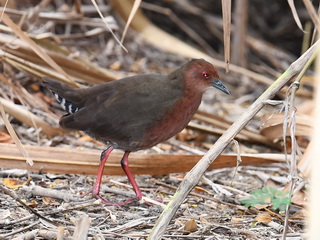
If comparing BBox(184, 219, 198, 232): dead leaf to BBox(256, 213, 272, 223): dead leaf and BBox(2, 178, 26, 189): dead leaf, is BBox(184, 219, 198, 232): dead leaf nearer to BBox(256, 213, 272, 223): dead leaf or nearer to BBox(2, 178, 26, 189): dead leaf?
BBox(256, 213, 272, 223): dead leaf

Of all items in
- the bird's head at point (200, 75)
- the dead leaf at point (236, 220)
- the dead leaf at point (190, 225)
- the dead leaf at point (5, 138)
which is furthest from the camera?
the dead leaf at point (5, 138)

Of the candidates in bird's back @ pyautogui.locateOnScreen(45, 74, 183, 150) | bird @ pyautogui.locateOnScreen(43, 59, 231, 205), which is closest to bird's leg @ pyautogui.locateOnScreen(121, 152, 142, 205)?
bird @ pyautogui.locateOnScreen(43, 59, 231, 205)

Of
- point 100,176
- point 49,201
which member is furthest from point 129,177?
point 49,201

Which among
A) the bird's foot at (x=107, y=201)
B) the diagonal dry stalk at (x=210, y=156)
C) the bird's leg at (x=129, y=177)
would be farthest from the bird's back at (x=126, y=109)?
the diagonal dry stalk at (x=210, y=156)

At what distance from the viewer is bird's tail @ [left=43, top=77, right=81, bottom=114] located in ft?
13.0

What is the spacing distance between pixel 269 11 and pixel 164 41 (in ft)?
6.34

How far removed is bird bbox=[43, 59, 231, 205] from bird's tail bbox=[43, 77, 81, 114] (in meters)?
0.02

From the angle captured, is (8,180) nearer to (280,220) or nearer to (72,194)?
(72,194)

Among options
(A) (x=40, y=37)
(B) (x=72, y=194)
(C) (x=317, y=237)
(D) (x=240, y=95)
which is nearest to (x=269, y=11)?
(D) (x=240, y=95)

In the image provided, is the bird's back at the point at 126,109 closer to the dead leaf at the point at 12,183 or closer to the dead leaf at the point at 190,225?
the dead leaf at the point at 12,183

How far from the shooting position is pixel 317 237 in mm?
1863

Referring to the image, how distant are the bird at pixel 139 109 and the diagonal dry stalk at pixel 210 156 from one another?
1.00 m

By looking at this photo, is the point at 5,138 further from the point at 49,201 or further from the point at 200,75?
the point at 200,75

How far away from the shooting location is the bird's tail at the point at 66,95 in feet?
13.0
